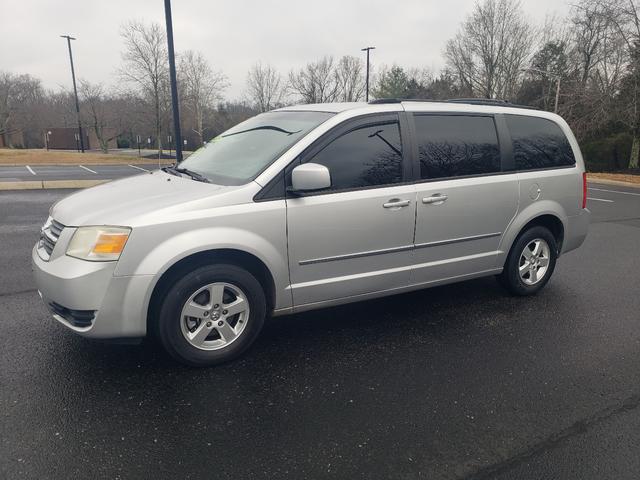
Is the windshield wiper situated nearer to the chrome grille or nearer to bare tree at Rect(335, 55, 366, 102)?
the chrome grille

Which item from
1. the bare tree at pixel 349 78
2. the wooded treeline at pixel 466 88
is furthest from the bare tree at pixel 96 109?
the bare tree at pixel 349 78

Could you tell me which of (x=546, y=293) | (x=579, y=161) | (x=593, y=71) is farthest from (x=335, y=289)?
(x=593, y=71)

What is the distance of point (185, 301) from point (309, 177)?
1202mm

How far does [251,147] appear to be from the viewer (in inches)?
160

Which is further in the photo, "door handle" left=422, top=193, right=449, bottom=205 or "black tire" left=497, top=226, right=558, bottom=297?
"black tire" left=497, top=226, right=558, bottom=297

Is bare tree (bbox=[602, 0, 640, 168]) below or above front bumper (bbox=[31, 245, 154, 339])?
above

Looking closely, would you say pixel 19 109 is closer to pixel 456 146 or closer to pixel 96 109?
pixel 96 109

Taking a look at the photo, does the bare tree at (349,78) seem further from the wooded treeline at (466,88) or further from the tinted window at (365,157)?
the tinted window at (365,157)

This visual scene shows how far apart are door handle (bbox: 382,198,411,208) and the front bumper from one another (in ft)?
6.21

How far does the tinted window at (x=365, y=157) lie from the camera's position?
3.76m

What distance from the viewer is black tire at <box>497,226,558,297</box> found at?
484 cm

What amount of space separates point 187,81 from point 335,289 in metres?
39.7

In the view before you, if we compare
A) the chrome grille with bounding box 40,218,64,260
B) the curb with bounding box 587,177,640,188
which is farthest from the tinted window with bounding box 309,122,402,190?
the curb with bounding box 587,177,640,188

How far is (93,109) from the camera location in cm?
3731
